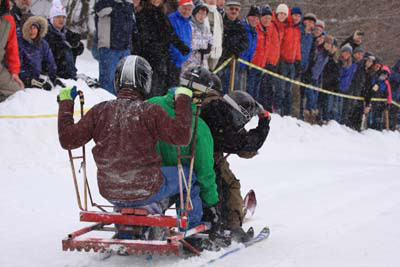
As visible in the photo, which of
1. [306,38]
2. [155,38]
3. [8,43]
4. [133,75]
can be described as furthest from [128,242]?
[306,38]

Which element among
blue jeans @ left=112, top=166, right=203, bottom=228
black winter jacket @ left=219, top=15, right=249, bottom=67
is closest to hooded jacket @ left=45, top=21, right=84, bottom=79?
black winter jacket @ left=219, top=15, right=249, bottom=67

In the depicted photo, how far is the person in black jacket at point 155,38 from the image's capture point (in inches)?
356

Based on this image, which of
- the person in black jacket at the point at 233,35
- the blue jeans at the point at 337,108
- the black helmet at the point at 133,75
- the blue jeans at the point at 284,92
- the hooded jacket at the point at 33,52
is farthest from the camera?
the blue jeans at the point at 337,108

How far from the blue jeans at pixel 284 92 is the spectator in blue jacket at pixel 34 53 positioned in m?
5.71

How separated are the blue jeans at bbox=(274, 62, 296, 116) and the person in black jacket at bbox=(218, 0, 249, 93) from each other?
5.85 ft

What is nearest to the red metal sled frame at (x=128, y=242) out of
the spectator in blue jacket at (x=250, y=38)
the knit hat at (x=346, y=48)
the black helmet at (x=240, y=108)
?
the black helmet at (x=240, y=108)

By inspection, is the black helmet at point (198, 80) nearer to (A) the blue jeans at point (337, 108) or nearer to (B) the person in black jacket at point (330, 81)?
(B) the person in black jacket at point (330, 81)

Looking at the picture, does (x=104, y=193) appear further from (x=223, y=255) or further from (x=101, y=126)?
(x=223, y=255)

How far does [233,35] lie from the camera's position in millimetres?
11539

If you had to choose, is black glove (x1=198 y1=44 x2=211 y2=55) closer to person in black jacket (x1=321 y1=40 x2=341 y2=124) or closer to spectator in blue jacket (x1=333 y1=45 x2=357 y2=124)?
person in black jacket (x1=321 y1=40 x2=341 y2=124)

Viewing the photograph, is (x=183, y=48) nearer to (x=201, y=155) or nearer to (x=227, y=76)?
(x=227, y=76)

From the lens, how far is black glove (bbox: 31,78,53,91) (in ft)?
29.7

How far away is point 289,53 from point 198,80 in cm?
868

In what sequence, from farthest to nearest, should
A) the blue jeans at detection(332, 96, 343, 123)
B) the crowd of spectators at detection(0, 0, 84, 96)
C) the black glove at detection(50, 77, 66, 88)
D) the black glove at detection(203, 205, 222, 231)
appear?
the blue jeans at detection(332, 96, 343, 123)
the black glove at detection(50, 77, 66, 88)
the crowd of spectators at detection(0, 0, 84, 96)
the black glove at detection(203, 205, 222, 231)
